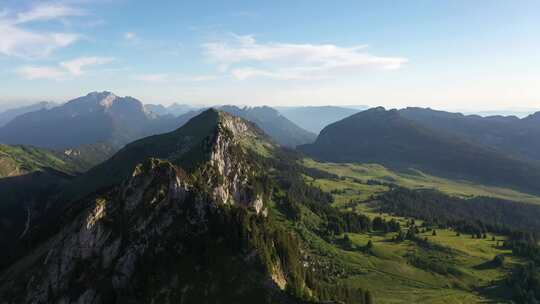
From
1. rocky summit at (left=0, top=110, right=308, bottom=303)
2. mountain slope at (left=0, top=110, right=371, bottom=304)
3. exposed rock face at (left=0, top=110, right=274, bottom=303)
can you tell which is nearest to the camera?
mountain slope at (left=0, top=110, right=371, bottom=304)

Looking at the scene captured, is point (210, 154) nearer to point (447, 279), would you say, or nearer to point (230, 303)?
point (230, 303)

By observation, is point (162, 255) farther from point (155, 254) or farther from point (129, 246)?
point (129, 246)

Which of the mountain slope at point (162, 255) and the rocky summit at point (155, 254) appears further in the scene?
the rocky summit at point (155, 254)

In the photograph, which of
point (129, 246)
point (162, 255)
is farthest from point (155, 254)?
point (129, 246)

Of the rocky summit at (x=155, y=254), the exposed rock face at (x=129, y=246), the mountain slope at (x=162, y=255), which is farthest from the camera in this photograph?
the exposed rock face at (x=129, y=246)

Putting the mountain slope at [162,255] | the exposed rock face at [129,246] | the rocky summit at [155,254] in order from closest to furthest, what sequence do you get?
the mountain slope at [162,255]
the rocky summit at [155,254]
the exposed rock face at [129,246]

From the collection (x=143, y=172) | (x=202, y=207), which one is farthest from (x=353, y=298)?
(x=143, y=172)

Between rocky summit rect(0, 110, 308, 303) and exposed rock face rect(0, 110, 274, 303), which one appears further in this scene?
exposed rock face rect(0, 110, 274, 303)

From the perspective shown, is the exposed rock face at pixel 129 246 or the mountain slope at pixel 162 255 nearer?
the mountain slope at pixel 162 255
